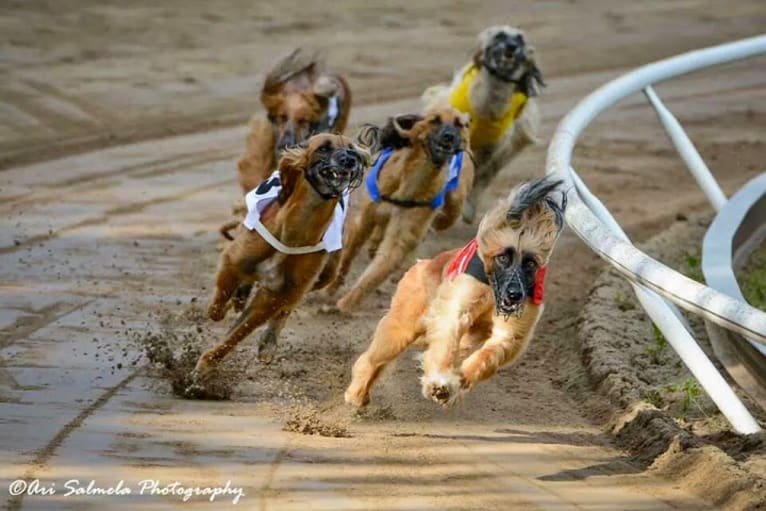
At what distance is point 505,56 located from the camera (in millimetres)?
7789

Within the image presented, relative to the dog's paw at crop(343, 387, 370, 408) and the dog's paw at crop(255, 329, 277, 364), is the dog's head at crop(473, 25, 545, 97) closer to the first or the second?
the dog's paw at crop(255, 329, 277, 364)

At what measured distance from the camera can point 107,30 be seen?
1107cm

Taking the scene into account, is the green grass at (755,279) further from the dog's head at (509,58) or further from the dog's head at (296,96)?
the dog's head at (296,96)

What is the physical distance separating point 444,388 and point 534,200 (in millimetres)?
577

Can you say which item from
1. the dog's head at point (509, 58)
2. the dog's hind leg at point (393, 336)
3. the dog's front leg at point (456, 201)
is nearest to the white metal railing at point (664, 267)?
the dog's hind leg at point (393, 336)

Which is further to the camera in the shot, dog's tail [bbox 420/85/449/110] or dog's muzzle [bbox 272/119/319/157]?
dog's tail [bbox 420/85/449/110]

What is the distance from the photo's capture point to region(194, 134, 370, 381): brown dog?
5.16 metres

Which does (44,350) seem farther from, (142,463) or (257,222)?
(142,463)

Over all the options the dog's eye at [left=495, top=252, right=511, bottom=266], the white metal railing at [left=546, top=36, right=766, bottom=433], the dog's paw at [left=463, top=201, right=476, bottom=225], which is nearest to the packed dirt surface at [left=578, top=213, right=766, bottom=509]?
the white metal railing at [left=546, top=36, right=766, bottom=433]

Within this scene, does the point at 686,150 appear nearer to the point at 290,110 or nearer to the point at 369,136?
the point at 369,136

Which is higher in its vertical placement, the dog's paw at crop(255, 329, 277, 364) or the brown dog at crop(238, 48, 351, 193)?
the brown dog at crop(238, 48, 351, 193)

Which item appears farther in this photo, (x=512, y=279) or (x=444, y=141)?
(x=444, y=141)

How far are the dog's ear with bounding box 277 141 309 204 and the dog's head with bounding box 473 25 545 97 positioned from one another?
2696 millimetres

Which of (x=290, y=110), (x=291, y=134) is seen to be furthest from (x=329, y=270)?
(x=290, y=110)
